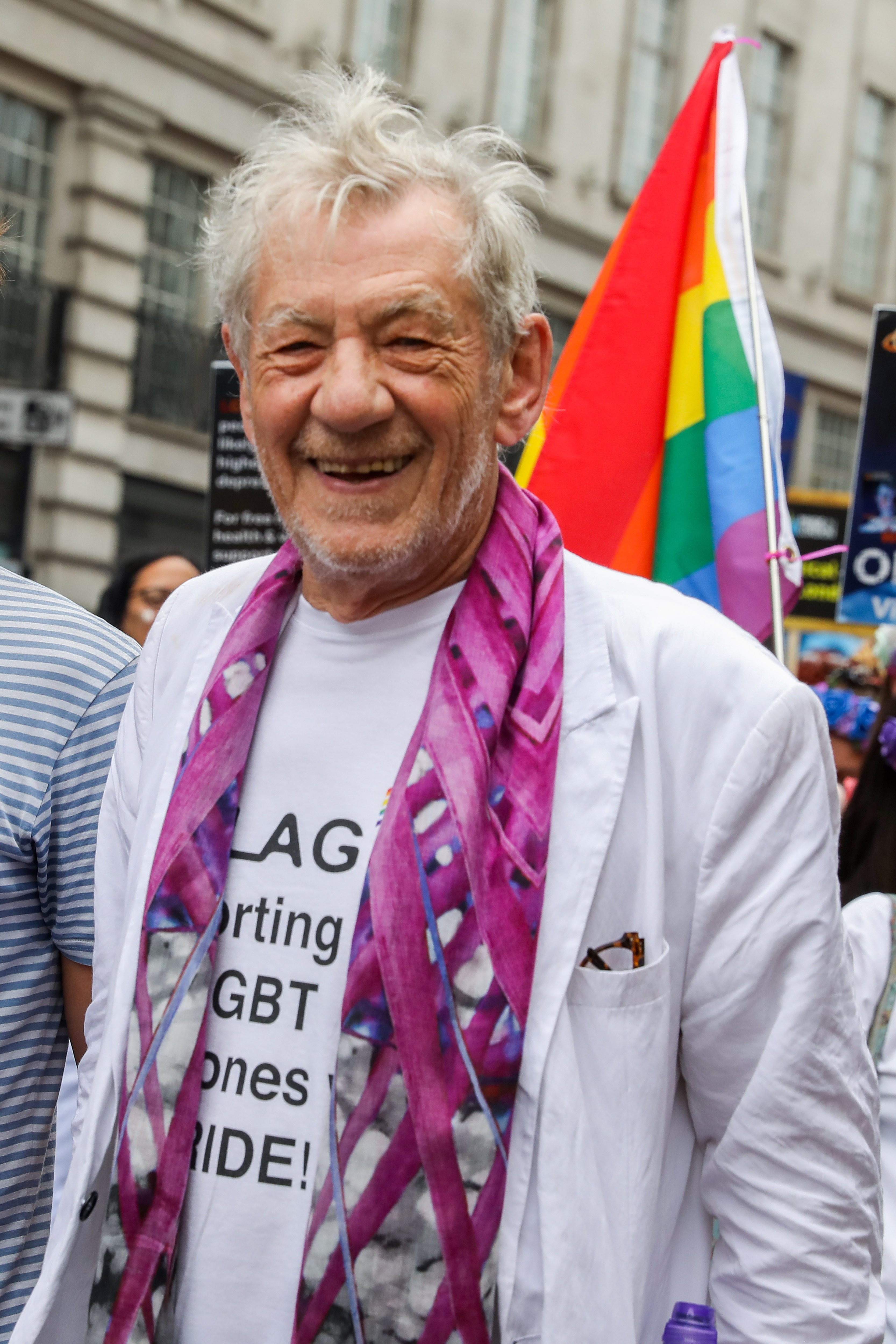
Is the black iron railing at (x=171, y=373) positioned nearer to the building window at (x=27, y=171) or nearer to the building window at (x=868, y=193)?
the building window at (x=27, y=171)

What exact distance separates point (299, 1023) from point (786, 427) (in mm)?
3527

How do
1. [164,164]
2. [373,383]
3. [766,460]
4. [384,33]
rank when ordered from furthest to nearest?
1. [384,33]
2. [164,164]
3. [766,460]
4. [373,383]

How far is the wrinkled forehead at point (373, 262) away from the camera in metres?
1.99

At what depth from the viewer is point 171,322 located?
14836 mm

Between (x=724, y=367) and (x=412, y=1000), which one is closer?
(x=412, y=1000)

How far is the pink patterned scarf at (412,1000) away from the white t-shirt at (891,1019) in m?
1.11

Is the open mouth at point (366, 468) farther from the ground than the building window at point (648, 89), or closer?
closer

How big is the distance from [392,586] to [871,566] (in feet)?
13.0

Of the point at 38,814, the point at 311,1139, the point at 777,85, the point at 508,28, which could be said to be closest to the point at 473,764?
the point at 311,1139

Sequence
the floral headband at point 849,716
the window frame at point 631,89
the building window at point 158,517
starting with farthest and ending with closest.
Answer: the window frame at point 631,89 → the building window at point 158,517 → the floral headband at point 849,716

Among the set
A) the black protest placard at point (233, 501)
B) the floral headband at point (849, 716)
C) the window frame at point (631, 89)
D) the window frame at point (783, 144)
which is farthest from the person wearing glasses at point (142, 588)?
the window frame at point (783, 144)

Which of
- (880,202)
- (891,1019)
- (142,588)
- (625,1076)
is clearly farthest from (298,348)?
(880,202)

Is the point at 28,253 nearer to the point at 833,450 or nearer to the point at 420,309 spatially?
the point at 420,309

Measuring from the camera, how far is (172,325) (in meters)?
14.8
